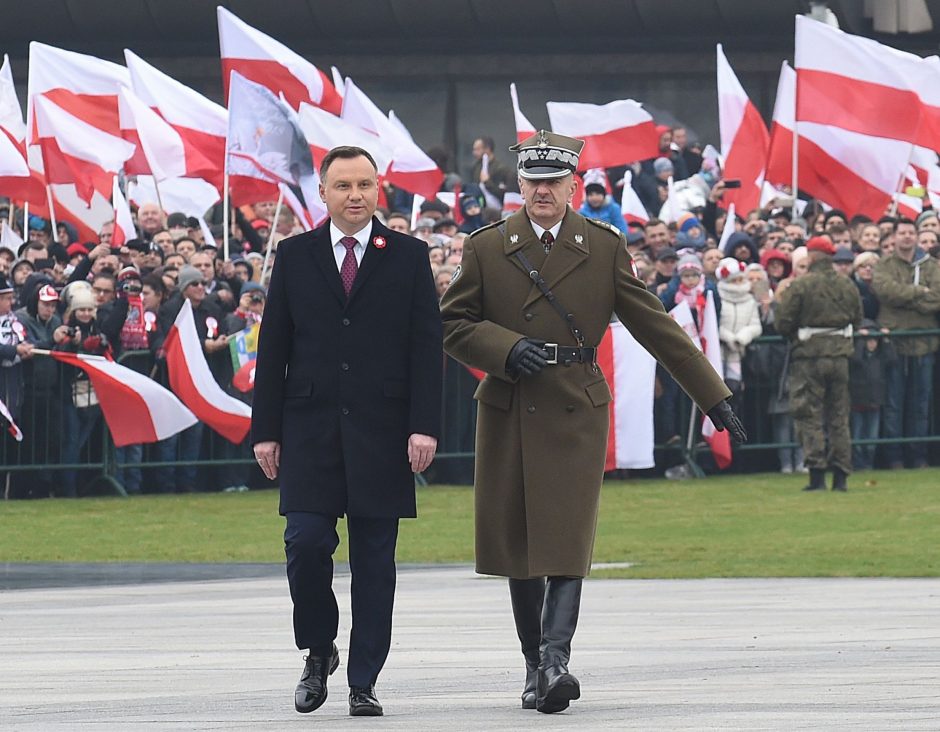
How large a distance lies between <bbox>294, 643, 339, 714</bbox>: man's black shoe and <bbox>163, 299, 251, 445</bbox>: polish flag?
1220cm

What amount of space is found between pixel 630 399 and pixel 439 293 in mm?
2046

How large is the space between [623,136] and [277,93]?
4.32 m

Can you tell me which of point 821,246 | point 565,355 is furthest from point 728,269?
point 565,355

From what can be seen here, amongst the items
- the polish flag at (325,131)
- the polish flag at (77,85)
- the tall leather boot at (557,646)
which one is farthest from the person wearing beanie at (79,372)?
the tall leather boot at (557,646)

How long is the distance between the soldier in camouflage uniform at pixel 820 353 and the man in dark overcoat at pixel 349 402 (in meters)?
12.2

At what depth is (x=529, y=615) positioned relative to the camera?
8492mm

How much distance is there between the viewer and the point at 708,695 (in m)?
8.05

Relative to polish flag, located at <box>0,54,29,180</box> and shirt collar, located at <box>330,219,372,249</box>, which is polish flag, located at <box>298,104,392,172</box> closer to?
polish flag, located at <box>0,54,29,180</box>

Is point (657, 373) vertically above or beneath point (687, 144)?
beneath

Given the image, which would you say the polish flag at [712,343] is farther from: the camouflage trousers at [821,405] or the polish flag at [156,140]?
the polish flag at [156,140]

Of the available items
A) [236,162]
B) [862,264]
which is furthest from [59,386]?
[862,264]

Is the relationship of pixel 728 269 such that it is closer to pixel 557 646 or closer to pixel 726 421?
pixel 726 421

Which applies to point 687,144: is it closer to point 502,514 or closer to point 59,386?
point 59,386

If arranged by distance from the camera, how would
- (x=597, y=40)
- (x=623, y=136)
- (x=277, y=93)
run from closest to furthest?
(x=277, y=93) → (x=623, y=136) → (x=597, y=40)
